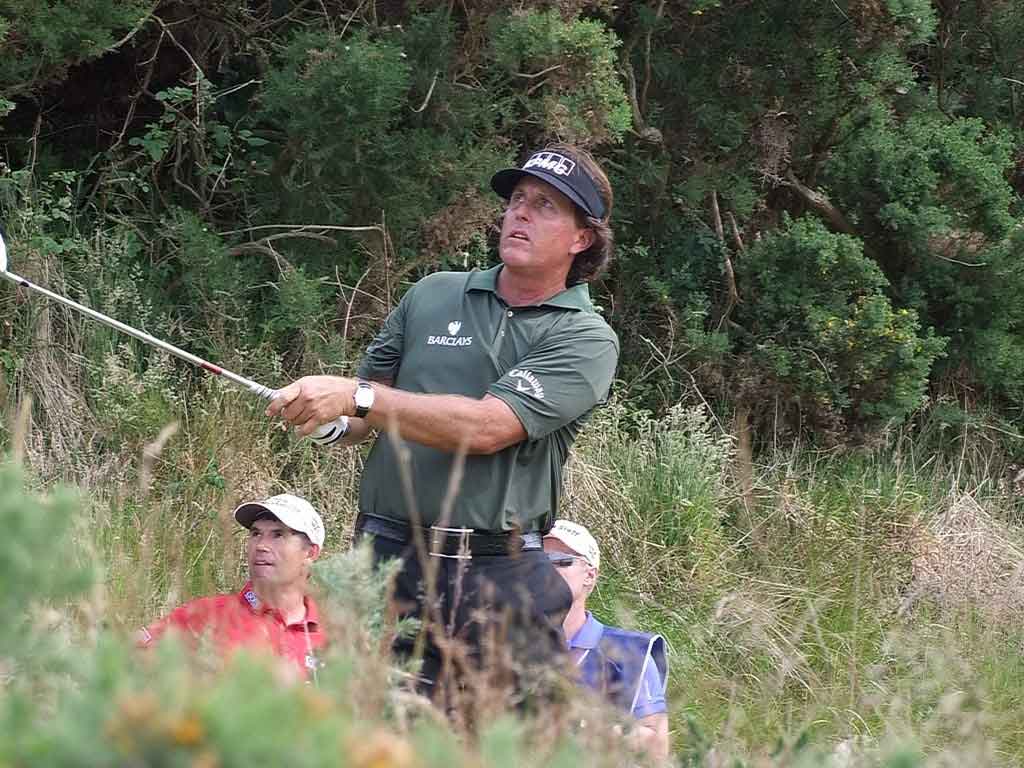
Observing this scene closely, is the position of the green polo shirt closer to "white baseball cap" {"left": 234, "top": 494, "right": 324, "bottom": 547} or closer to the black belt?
the black belt

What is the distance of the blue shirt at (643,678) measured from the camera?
3922mm

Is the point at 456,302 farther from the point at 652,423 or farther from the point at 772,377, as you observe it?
the point at 772,377

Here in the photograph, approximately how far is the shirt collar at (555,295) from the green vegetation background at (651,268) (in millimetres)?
1118

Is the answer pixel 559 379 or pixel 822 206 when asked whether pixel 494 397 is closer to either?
pixel 559 379

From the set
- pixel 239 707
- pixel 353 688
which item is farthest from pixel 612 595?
pixel 239 707

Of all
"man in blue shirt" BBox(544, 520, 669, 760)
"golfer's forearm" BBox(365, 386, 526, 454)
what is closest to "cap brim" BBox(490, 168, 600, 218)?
"golfer's forearm" BBox(365, 386, 526, 454)

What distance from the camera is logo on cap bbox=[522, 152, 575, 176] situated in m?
4.09

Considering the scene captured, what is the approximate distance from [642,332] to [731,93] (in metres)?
1.49

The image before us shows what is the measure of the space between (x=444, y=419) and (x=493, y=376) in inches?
13.2

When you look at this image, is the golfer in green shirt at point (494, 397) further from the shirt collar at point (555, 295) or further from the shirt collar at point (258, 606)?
the shirt collar at point (258, 606)

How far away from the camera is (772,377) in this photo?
8383mm

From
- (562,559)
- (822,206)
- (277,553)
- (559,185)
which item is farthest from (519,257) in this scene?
(822,206)

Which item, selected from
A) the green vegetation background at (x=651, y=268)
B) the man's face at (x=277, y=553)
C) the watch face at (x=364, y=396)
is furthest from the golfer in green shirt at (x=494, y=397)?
the green vegetation background at (x=651, y=268)

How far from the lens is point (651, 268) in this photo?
864cm
